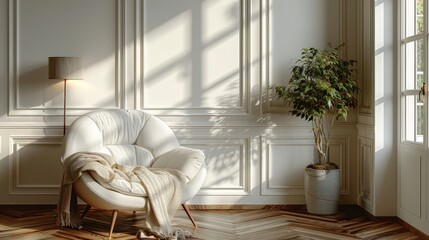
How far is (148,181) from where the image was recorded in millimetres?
3684

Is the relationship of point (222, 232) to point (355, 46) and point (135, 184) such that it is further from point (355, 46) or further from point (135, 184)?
point (355, 46)

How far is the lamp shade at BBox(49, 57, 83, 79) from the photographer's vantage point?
439 centimetres

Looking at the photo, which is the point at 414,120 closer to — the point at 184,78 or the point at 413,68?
the point at 413,68

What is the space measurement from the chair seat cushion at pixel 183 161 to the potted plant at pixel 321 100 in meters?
0.92

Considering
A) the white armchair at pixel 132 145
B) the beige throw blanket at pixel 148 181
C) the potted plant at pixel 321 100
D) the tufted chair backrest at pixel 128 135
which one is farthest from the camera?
the potted plant at pixel 321 100

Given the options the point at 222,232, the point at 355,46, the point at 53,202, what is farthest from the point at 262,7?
the point at 53,202

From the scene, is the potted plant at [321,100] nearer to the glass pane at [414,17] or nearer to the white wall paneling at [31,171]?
the glass pane at [414,17]

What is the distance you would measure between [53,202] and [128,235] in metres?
1.22

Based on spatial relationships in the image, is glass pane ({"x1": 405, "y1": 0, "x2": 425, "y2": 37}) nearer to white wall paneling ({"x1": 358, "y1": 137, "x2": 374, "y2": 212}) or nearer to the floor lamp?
white wall paneling ({"x1": 358, "y1": 137, "x2": 374, "y2": 212})

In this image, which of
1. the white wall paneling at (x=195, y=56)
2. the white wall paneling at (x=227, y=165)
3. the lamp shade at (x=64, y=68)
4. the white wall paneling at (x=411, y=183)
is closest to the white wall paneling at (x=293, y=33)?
the white wall paneling at (x=195, y=56)

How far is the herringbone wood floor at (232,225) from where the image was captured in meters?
3.81

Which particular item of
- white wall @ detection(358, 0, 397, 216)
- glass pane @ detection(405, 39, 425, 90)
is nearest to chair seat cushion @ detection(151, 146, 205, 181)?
white wall @ detection(358, 0, 397, 216)

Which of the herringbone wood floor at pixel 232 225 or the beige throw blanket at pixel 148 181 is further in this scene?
the herringbone wood floor at pixel 232 225

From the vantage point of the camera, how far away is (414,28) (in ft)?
12.9
